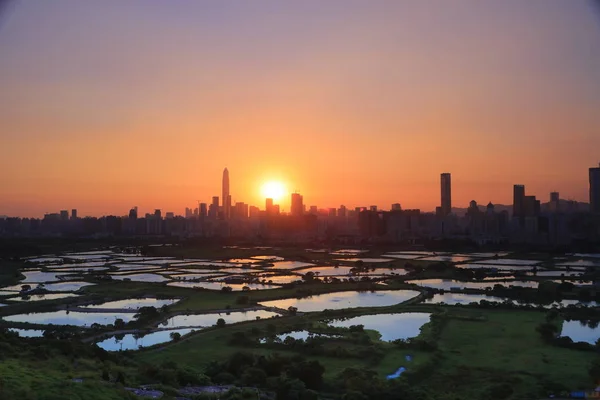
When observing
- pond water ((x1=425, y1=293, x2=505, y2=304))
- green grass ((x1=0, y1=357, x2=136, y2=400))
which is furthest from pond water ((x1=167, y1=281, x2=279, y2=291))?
green grass ((x1=0, y1=357, x2=136, y2=400))

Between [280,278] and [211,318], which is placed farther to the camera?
[280,278]

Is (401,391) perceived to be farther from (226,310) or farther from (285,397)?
(226,310)

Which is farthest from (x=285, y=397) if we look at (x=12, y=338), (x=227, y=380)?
(x=12, y=338)

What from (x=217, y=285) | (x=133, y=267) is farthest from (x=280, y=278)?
(x=133, y=267)

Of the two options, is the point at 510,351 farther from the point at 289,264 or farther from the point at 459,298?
the point at 289,264

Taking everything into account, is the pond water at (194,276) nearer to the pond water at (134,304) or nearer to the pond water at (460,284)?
the pond water at (134,304)

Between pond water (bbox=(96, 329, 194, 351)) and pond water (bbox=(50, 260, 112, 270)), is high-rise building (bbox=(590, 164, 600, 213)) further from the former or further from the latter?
pond water (bbox=(96, 329, 194, 351))

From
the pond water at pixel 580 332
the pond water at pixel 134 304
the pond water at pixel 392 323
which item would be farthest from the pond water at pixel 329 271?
the pond water at pixel 580 332
